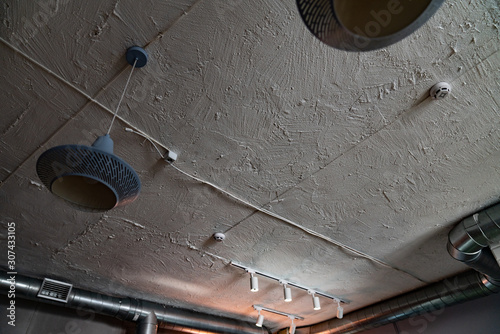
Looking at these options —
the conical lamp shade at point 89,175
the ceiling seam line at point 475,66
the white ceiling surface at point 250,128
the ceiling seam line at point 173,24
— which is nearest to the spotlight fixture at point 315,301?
the white ceiling surface at point 250,128

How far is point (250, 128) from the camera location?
1919 mm

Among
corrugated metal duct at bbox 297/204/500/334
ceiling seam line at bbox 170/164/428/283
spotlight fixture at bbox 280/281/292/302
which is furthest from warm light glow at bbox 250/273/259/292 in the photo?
corrugated metal duct at bbox 297/204/500/334

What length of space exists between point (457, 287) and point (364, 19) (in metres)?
3.84

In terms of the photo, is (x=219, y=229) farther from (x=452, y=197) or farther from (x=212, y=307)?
(x=212, y=307)

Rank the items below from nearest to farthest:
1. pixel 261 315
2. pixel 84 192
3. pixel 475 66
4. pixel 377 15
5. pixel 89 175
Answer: pixel 377 15 → pixel 89 175 → pixel 84 192 → pixel 475 66 → pixel 261 315

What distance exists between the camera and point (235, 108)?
181 centimetres

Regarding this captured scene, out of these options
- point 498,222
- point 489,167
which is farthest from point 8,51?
point 498,222

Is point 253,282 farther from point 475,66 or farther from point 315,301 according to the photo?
point 475,66

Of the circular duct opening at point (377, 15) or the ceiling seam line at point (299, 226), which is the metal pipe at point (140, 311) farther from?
the circular duct opening at point (377, 15)

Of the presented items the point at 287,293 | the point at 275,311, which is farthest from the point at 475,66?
the point at 275,311

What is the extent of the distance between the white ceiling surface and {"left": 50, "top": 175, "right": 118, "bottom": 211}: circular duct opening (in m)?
0.65

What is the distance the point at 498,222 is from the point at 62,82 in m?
3.29

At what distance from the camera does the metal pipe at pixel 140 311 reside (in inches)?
129

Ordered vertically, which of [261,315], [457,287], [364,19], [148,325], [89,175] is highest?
[261,315]
